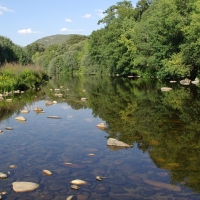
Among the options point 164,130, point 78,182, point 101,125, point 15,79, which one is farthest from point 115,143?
point 15,79

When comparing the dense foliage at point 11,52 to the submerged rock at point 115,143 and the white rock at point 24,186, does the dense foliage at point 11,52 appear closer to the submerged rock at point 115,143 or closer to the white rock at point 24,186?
the submerged rock at point 115,143

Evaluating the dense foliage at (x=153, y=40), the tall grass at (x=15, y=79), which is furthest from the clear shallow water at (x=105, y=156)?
the dense foliage at (x=153, y=40)

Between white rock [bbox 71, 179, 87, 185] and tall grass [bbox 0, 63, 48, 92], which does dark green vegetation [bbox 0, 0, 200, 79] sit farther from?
white rock [bbox 71, 179, 87, 185]

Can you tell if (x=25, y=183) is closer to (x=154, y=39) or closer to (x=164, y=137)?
(x=164, y=137)

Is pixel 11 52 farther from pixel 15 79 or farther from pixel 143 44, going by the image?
pixel 15 79

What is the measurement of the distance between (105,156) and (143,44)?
125ft

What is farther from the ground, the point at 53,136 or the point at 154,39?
the point at 154,39

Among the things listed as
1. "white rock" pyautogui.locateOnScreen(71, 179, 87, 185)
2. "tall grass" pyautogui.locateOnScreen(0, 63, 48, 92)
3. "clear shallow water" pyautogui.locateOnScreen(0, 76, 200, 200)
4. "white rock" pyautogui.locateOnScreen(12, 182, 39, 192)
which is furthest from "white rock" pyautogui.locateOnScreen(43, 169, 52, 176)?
"tall grass" pyautogui.locateOnScreen(0, 63, 48, 92)

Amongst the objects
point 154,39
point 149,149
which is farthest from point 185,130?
point 154,39

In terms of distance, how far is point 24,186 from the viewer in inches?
226

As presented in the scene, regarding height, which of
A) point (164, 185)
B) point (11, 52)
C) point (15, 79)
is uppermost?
point (11, 52)

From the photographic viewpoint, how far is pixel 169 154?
7.83 metres

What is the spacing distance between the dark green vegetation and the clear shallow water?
68.5 ft

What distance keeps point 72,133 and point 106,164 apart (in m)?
3.50
